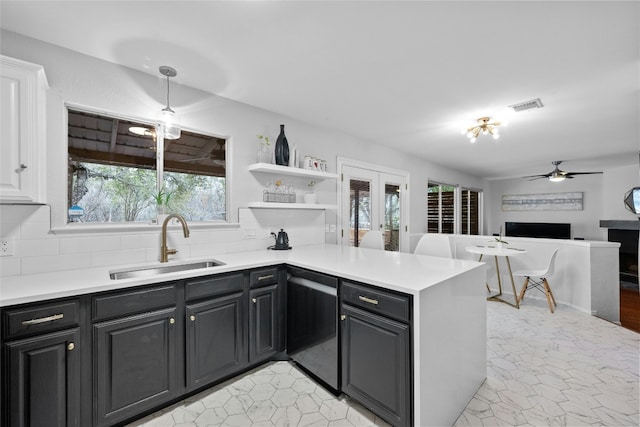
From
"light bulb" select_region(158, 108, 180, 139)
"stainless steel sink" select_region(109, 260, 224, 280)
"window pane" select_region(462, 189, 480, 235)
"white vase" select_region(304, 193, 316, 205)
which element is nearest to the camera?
"stainless steel sink" select_region(109, 260, 224, 280)

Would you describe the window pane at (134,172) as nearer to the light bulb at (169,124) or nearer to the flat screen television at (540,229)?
the light bulb at (169,124)

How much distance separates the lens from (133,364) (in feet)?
5.24

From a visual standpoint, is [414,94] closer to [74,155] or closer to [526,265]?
[74,155]

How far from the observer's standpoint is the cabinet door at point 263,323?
2.09m

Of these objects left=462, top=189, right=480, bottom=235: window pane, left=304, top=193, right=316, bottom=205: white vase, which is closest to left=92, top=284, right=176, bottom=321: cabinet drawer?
left=304, top=193, right=316, bottom=205: white vase

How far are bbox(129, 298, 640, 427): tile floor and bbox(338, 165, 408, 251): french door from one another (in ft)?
6.59

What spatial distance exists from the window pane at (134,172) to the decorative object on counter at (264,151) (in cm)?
36

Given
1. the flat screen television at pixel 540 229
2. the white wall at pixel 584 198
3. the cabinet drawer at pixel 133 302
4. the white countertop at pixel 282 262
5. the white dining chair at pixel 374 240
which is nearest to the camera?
the white countertop at pixel 282 262

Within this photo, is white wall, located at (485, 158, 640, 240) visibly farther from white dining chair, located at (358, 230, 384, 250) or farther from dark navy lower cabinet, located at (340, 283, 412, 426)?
dark navy lower cabinet, located at (340, 283, 412, 426)

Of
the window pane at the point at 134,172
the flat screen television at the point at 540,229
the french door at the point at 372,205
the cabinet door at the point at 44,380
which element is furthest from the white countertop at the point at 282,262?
the flat screen television at the point at 540,229

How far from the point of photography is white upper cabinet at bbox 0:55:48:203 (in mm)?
1506

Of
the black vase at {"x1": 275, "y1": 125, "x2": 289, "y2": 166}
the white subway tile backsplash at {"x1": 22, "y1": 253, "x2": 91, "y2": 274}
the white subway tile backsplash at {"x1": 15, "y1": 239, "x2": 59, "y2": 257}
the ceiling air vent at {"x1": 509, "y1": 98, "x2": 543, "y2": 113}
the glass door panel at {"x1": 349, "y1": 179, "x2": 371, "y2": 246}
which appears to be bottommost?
the white subway tile backsplash at {"x1": 22, "y1": 253, "x2": 91, "y2": 274}

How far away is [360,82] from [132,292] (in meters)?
2.31

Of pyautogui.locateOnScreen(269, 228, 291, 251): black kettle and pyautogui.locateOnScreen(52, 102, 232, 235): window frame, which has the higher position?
pyautogui.locateOnScreen(52, 102, 232, 235): window frame
